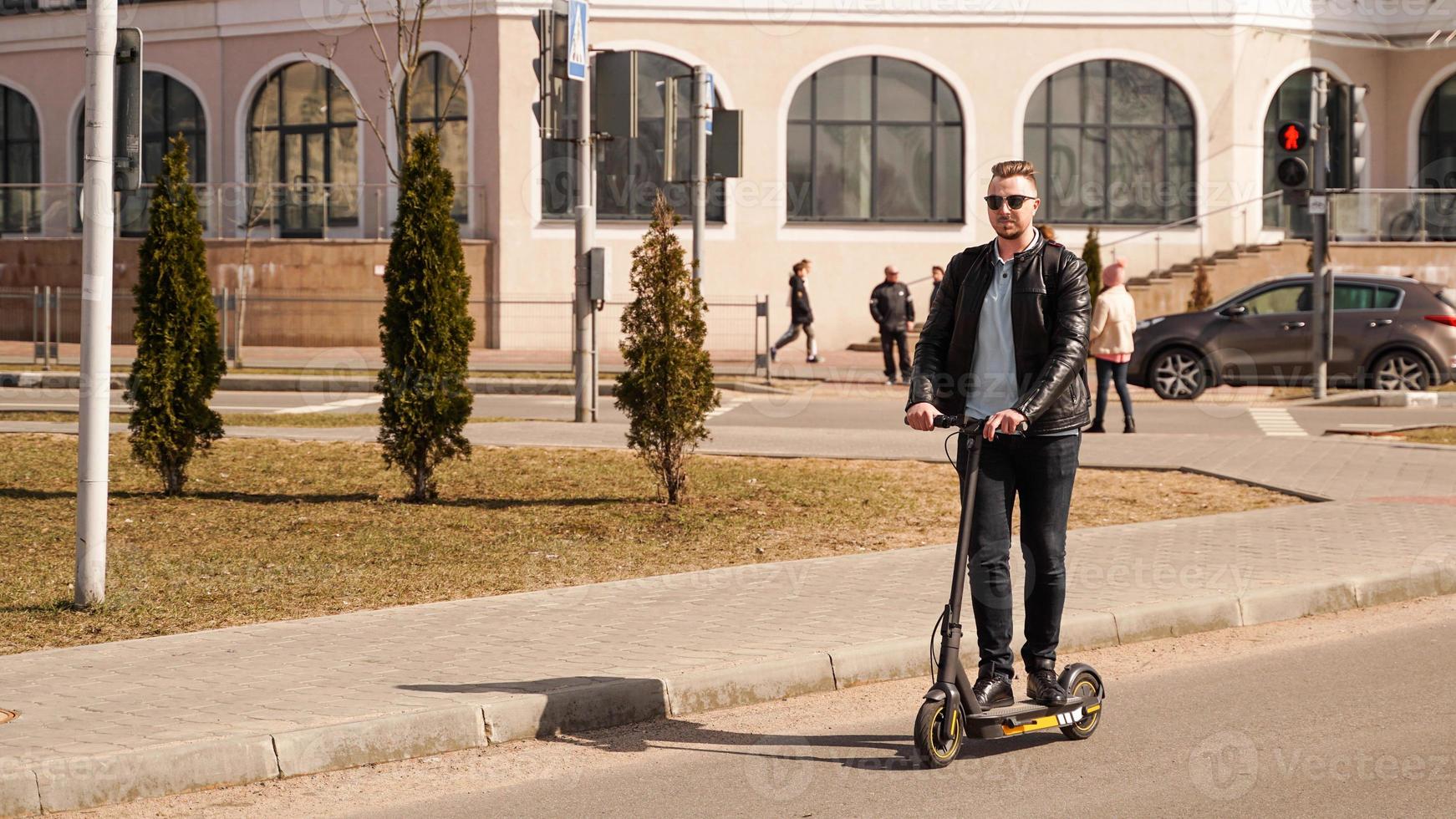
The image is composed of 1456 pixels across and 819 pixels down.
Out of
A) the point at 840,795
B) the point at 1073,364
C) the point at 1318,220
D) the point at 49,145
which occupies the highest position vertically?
the point at 49,145

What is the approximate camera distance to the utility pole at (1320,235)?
20469 millimetres

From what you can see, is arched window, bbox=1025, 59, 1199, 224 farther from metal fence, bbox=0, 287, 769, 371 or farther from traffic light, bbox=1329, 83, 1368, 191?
traffic light, bbox=1329, 83, 1368, 191

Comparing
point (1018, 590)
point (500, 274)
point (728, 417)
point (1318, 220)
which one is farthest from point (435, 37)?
point (1018, 590)

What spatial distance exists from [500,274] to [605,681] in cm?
2614

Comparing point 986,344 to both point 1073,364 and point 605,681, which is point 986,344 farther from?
point 605,681

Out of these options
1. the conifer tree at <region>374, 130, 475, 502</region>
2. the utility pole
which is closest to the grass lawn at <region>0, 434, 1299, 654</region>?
the conifer tree at <region>374, 130, 475, 502</region>

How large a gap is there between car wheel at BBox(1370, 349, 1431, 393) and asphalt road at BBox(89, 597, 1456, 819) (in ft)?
53.2

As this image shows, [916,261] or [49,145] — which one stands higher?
[49,145]

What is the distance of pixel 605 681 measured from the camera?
6.45m

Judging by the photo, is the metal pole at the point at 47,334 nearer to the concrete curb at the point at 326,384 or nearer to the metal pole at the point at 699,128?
the concrete curb at the point at 326,384

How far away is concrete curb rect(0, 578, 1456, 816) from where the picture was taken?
534cm

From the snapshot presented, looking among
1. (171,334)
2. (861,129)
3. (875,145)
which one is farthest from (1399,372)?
(171,334)

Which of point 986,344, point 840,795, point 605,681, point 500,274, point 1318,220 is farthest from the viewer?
point 500,274

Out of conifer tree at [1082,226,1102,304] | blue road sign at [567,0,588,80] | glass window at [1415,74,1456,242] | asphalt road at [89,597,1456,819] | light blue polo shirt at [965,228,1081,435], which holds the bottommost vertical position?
asphalt road at [89,597,1456,819]
